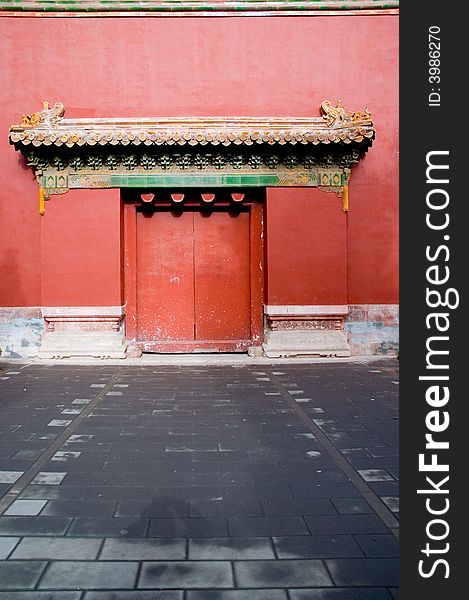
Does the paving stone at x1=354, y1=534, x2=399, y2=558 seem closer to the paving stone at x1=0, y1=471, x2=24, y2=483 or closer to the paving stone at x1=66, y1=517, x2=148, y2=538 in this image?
the paving stone at x1=66, y1=517, x2=148, y2=538

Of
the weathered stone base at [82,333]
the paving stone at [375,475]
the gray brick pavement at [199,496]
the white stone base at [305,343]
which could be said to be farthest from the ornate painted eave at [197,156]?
the paving stone at [375,475]

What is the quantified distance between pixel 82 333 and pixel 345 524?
Result: 662 cm

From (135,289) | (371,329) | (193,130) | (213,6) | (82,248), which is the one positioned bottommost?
(371,329)

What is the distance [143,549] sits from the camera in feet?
8.74

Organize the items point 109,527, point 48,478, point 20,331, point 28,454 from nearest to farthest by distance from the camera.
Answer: point 109,527 < point 48,478 < point 28,454 < point 20,331

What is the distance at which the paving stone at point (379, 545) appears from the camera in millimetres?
2636

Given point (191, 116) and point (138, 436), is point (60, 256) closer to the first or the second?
point (191, 116)

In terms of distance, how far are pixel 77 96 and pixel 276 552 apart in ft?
28.2

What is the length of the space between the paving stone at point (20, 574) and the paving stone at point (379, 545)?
5.21 ft

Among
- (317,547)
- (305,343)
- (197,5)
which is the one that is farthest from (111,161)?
(317,547)

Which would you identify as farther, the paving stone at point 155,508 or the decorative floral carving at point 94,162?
the decorative floral carving at point 94,162

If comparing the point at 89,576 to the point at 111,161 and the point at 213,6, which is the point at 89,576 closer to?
the point at 111,161

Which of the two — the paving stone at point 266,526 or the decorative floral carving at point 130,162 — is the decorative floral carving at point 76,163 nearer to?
the decorative floral carving at point 130,162

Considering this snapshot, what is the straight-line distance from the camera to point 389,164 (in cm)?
915
